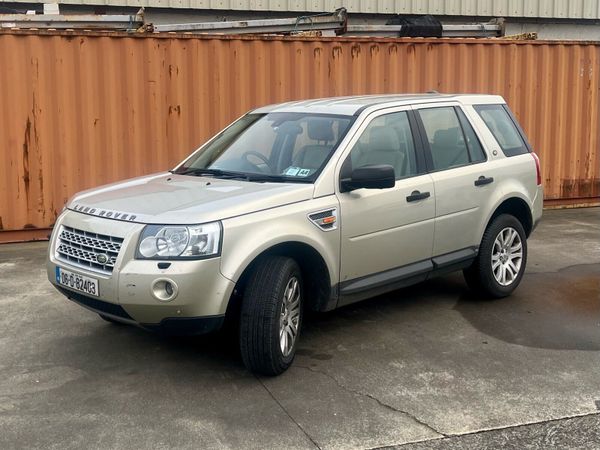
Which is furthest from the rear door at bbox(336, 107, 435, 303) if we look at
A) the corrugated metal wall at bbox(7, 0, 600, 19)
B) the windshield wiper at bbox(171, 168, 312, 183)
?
the corrugated metal wall at bbox(7, 0, 600, 19)

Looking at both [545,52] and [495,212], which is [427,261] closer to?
[495,212]

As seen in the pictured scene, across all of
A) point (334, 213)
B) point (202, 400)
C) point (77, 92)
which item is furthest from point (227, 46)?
point (202, 400)

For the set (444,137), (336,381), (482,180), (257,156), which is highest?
(444,137)

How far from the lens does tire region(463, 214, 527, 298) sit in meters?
5.82

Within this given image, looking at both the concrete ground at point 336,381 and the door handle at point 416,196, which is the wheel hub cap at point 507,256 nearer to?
the concrete ground at point 336,381

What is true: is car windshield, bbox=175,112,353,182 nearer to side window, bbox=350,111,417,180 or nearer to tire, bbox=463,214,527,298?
side window, bbox=350,111,417,180

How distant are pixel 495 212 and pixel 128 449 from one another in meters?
3.80

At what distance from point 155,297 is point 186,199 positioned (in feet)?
2.28

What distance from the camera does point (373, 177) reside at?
4496mm

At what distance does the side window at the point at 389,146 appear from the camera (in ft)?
16.2

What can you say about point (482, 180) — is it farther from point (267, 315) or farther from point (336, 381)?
point (267, 315)

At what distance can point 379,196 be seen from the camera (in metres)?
4.86

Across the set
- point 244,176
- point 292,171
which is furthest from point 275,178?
point 244,176

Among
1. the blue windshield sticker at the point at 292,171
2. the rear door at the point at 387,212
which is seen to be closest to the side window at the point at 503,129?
the rear door at the point at 387,212
